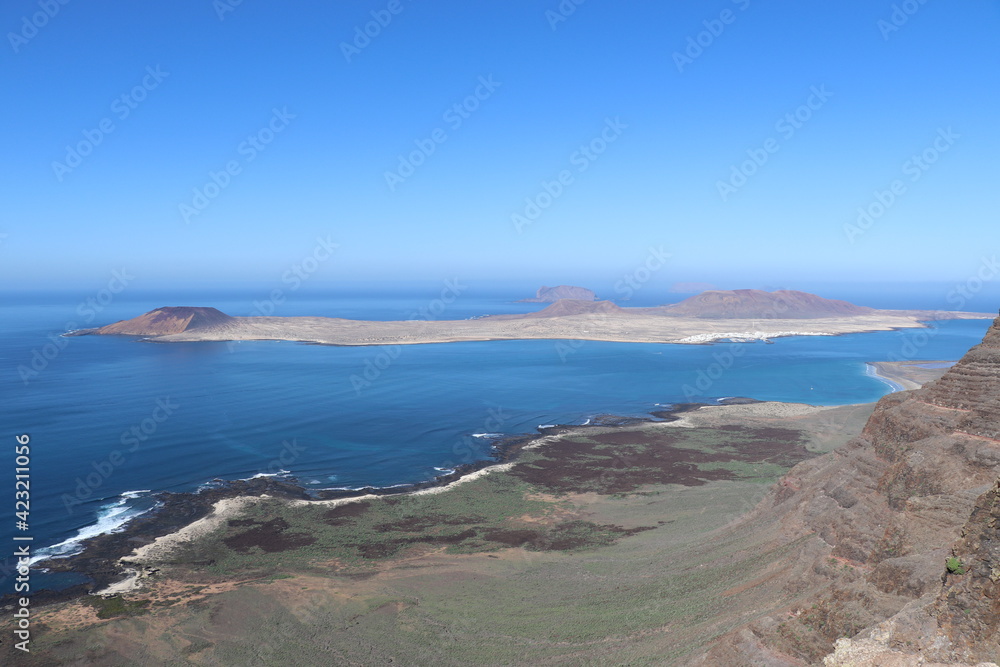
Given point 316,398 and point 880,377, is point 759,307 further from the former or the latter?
point 316,398

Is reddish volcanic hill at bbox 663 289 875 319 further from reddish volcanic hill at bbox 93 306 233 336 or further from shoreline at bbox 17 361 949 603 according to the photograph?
reddish volcanic hill at bbox 93 306 233 336

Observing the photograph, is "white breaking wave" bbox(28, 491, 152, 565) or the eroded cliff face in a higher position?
the eroded cliff face

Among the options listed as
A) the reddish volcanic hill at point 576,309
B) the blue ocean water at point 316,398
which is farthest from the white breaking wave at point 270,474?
the reddish volcanic hill at point 576,309

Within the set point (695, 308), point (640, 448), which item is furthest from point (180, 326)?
point (695, 308)

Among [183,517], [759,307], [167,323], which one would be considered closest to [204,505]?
[183,517]

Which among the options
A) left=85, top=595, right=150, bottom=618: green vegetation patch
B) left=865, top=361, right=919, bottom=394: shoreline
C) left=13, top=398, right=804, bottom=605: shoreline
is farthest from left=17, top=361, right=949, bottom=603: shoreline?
left=865, top=361, right=919, bottom=394: shoreline

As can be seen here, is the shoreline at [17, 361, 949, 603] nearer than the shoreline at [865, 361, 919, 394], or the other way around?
the shoreline at [17, 361, 949, 603]
